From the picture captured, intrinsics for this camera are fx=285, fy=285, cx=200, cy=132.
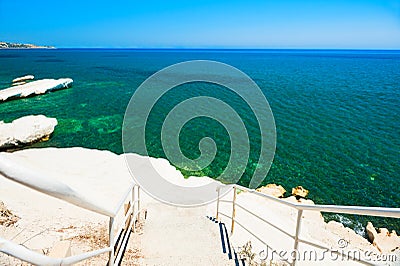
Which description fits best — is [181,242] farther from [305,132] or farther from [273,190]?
[305,132]

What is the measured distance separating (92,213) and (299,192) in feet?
26.6

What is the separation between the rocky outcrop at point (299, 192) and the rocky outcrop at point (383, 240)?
102 inches

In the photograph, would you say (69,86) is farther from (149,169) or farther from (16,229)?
(16,229)

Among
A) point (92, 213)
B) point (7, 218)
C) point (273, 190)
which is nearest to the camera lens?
point (7, 218)

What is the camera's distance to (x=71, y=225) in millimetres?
4539

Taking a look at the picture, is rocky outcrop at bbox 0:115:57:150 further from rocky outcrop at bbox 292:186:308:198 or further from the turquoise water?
rocky outcrop at bbox 292:186:308:198

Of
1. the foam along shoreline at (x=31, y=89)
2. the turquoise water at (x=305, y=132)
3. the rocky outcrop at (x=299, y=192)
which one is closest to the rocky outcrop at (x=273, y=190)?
the rocky outcrop at (x=299, y=192)

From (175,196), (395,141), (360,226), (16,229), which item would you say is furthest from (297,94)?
(16,229)

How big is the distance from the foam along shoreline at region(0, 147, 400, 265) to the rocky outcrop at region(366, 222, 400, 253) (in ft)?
0.83

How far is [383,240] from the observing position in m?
7.83

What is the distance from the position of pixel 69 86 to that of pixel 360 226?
35.1 metres

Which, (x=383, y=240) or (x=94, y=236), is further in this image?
(x=383, y=240)

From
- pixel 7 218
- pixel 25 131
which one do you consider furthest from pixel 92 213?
pixel 25 131

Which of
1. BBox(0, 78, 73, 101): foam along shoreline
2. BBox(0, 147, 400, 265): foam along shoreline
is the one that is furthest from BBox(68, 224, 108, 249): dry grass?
BBox(0, 78, 73, 101): foam along shoreline
